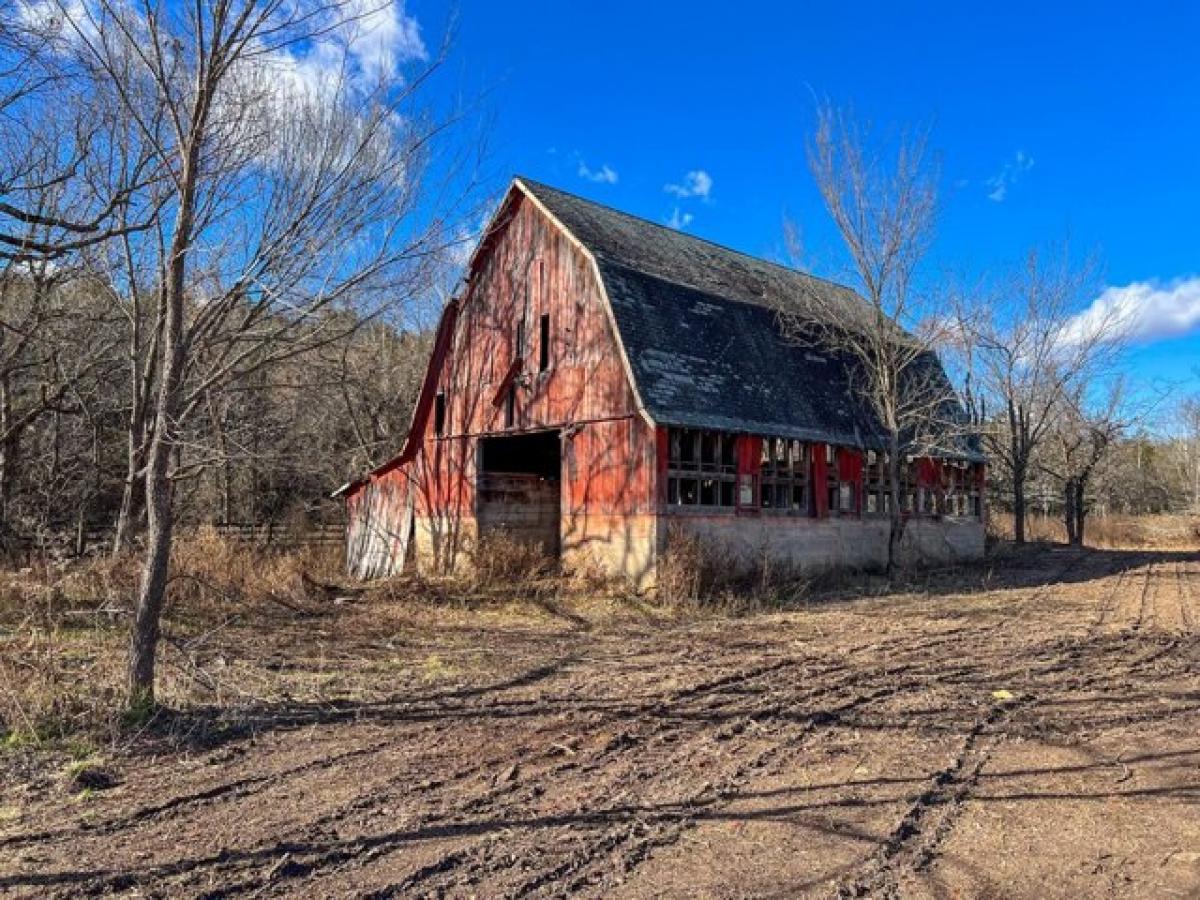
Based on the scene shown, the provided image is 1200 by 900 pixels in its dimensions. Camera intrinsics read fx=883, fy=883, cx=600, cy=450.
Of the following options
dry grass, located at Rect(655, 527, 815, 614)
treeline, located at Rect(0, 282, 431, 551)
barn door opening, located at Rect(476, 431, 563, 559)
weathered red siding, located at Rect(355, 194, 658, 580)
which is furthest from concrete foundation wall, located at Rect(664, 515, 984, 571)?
treeline, located at Rect(0, 282, 431, 551)

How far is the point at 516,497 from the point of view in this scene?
18.8m

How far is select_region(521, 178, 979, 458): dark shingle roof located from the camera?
53.2 ft

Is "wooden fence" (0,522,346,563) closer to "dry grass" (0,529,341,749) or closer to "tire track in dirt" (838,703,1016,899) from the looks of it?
"dry grass" (0,529,341,749)

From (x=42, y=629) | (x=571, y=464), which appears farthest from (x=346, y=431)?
(x=42, y=629)

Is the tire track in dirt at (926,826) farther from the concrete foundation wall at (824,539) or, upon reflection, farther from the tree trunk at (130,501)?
the tree trunk at (130,501)

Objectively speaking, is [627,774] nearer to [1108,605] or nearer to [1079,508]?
[1108,605]

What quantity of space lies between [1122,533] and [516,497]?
96.6ft

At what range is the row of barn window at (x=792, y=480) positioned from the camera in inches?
629

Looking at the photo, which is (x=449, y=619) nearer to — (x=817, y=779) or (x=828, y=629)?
(x=828, y=629)

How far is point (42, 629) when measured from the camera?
9148 mm

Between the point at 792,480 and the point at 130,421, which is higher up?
the point at 130,421

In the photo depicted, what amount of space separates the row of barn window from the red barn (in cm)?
4

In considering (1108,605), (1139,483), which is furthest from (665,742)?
(1139,483)

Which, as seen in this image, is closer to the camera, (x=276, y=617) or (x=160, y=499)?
(x=160, y=499)
